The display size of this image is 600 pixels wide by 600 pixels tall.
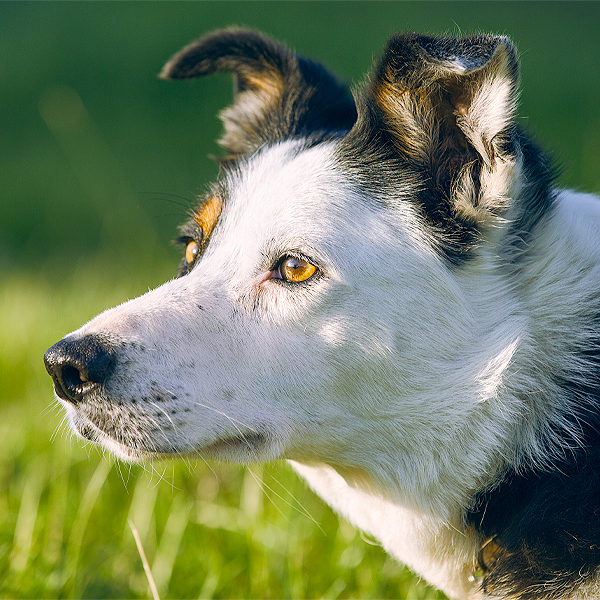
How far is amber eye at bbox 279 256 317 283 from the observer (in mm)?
2314

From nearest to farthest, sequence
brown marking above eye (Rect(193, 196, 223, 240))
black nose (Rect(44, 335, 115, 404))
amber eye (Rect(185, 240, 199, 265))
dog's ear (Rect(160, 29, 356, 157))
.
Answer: black nose (Rect(44, 335, 115, 404))
brown marking above eye (Rect(193, 196, 223, 240))
amber eye (Rect(185, 240, 199, 265))
dog's ear (Rect(160, 29, 356, 157))

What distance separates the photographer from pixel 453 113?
238cm

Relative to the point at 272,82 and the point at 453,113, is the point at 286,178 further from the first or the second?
the point at 272,82

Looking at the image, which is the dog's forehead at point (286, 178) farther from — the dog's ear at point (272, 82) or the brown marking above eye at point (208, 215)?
the dog's ear at point (272, 82)

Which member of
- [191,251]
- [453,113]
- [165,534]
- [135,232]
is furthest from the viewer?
[135,232]

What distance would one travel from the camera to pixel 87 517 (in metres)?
3.08

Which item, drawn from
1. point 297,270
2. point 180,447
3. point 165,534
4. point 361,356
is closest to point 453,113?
point 297,270

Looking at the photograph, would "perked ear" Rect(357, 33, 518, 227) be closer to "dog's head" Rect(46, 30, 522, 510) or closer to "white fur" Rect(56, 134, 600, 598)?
"dog's head" Rect(46, 30, 522, 510)

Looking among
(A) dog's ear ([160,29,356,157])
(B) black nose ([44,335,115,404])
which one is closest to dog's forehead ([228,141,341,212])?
(A) dog's ear ([160,29,356,157])

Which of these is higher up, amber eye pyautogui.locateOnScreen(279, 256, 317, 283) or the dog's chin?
amber eye pyautogui.locateOnScreen(279, 256, 317, 283)

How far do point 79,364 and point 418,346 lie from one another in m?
1.16

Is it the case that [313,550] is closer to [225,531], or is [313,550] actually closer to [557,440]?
[225,531]

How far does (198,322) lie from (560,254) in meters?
1.34

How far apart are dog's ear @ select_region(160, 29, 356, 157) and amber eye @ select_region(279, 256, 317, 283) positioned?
→ 3.08 feet
